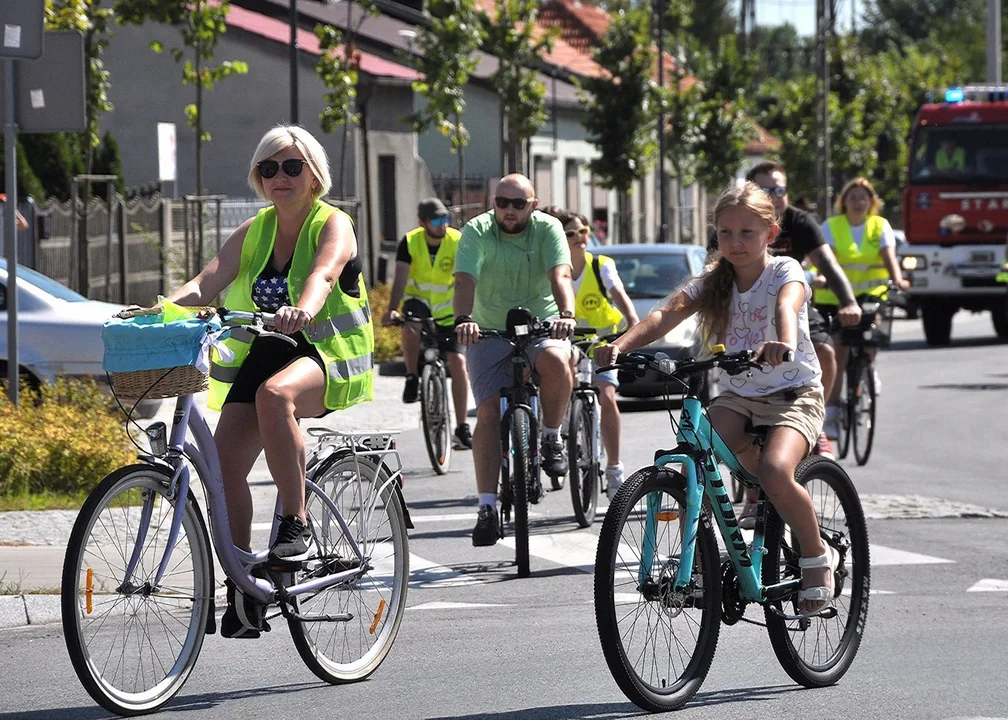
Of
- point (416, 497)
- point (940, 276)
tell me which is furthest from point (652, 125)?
point (416, 497)

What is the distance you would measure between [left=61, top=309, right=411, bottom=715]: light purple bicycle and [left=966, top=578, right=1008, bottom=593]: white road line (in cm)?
298

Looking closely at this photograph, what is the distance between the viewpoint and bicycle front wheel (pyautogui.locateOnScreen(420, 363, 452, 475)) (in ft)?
41.0

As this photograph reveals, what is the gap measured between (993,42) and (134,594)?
126 feet

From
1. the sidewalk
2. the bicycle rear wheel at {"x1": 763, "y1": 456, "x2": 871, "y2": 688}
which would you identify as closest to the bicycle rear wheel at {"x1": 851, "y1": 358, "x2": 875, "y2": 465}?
the sidewalk

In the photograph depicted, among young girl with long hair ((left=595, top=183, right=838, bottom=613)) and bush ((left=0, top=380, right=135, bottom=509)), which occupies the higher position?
young girl with long hair ((left=595, top=183, right=838, bottom=613))

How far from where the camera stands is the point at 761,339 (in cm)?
607

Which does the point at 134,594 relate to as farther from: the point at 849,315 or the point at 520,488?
the point at 849,315

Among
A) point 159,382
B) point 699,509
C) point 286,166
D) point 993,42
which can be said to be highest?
point 993,42

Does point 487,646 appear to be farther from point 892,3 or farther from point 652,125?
point 892,3

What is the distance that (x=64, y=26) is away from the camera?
17.4m

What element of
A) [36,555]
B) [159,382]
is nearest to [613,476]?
[36,555]

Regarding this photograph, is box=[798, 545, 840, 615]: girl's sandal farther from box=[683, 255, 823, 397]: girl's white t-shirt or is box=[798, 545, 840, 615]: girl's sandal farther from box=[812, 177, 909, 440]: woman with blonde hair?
box=[812, 177, 909, 440]: woman with blonde hair

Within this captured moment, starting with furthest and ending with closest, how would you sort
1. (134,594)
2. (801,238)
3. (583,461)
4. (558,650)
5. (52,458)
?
(52,458) < (801,238) < (583,461) < (558,650) < (134,594)

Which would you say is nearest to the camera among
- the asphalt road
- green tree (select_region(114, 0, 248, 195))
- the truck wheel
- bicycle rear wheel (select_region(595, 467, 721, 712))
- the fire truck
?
bicycle rear wheel (select_region(595, 467, 721, 712))
